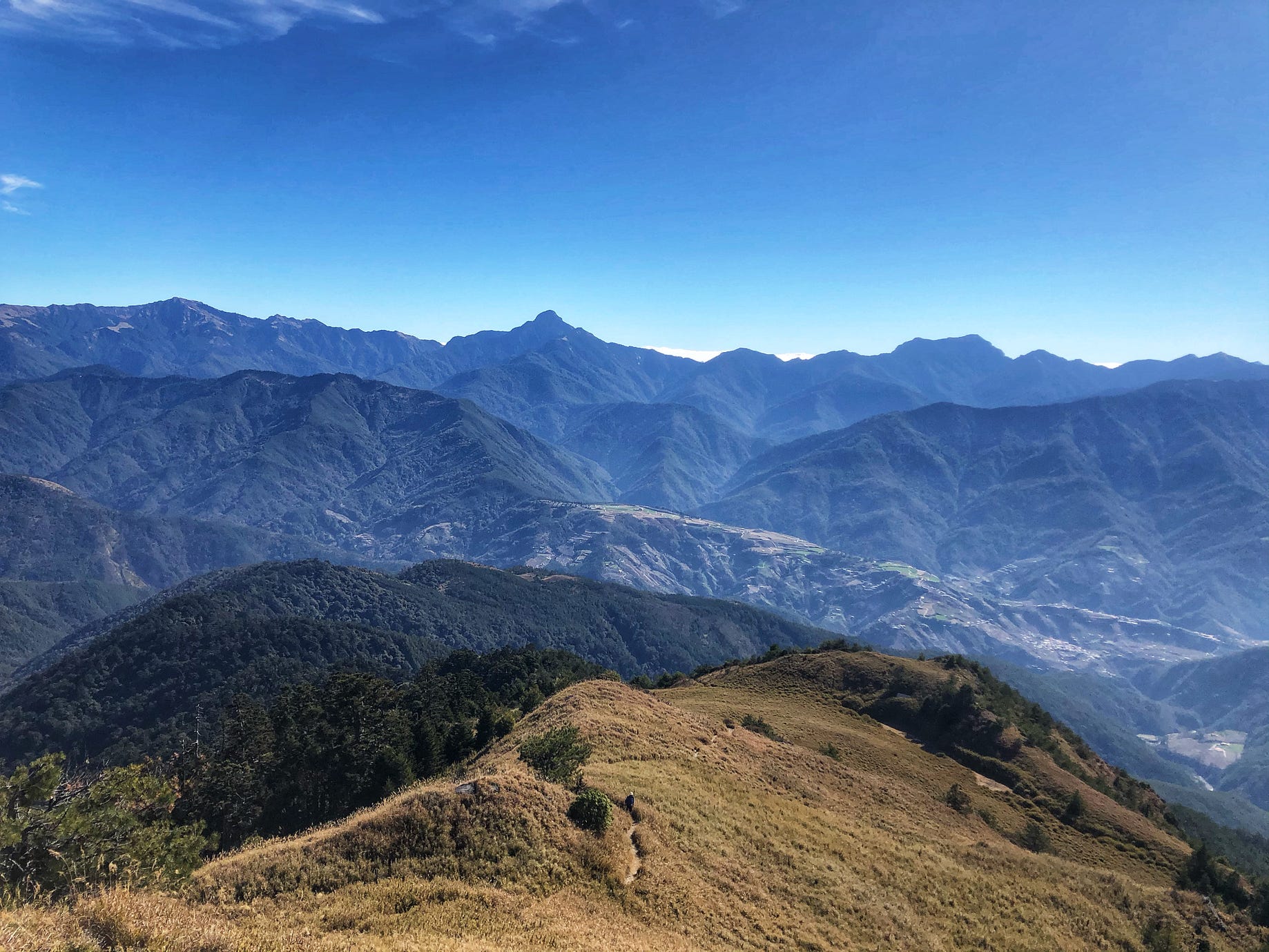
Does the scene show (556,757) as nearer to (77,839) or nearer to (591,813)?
(591,813)

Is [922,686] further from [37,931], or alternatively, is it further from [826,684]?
[37,931]

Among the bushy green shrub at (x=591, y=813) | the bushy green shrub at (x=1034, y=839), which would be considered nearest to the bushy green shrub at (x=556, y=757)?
the bushy green shrub at (x=591, y=813)

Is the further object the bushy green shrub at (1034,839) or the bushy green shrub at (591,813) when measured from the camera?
the bushy green shrub at (1034,839)

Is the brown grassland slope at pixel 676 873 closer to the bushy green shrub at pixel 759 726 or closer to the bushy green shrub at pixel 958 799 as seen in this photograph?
the bushy green shrub at pixel 958 799

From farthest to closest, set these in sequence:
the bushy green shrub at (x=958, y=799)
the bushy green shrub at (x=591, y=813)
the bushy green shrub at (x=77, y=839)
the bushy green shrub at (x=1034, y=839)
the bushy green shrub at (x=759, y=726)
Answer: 1. the bushy green shrub at (x=759, y=726)
2. the bushy green shrub at (x=958, y=799)
3. the bushy green shrub at (x=1034, y=839)
4. the bushy green shrub at (x=591, y=813)
5. the bushy green shrub at (x=77, y=839)

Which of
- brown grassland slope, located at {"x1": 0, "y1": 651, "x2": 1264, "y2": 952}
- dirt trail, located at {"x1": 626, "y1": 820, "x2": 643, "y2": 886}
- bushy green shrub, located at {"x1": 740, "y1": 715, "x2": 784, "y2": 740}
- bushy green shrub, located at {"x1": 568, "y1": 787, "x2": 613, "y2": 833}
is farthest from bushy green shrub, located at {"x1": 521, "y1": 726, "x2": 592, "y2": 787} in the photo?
bushy green shrub, located at {"x1": 740, "y1": 715, "x2": 784, "y2": 740}

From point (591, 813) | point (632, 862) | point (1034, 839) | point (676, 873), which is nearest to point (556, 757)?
point (591, 813)

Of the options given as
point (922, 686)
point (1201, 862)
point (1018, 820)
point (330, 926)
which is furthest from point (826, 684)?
point (330, 926)
